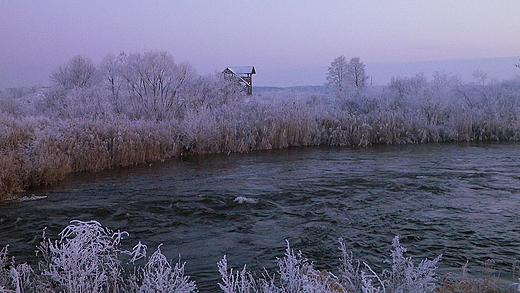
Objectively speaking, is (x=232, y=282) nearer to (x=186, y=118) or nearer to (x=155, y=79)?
(x=186, y=118)

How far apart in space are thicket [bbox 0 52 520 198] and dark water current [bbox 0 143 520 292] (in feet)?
3.89

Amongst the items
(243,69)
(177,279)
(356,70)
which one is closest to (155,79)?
(177,279)

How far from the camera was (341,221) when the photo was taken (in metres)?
9.09

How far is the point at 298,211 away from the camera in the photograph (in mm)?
9945

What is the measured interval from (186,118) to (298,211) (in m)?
10.8

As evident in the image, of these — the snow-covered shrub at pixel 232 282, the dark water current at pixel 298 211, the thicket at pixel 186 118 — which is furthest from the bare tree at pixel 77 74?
the snow-covered shrub at pixel 232 282

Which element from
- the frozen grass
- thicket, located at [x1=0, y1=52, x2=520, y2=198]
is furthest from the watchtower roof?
the frozen grass

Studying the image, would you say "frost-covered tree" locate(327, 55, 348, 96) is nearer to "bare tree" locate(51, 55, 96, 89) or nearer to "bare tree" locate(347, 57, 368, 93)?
"bare tree" locate(347, 57, 368, 93)

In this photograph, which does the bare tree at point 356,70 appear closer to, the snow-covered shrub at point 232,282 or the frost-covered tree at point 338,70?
the frost-covered tree at point 338,70

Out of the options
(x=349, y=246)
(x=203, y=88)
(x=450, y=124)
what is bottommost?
(x=349, y=246)

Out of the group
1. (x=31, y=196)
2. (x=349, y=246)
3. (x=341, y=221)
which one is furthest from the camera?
(x=31, y=196)

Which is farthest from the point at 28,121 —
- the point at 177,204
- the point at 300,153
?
the point at 300,153

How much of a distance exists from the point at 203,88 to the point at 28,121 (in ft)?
34.8

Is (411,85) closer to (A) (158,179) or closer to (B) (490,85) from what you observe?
(B) (490,85)
